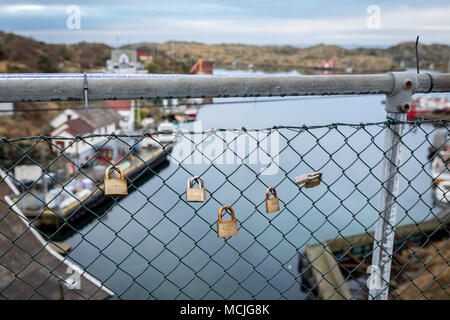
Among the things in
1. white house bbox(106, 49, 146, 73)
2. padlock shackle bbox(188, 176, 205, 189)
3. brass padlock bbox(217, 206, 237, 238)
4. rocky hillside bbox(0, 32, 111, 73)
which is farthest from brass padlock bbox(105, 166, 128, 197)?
rocky hillside bbox(0, 32, 111, 73)

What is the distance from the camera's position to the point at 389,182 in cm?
175

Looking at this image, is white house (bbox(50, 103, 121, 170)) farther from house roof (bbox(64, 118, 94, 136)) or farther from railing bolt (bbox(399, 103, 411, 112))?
railing bolt (bbox(399, 103, 411, 112))

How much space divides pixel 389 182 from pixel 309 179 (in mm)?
406

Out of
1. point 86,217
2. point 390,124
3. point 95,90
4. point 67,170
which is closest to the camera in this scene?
point 95,90

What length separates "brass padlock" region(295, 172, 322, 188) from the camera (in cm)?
156

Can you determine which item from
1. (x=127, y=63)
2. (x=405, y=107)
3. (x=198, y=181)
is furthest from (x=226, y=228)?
(x=127, y=63)

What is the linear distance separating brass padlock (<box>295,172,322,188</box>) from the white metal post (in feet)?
1.12

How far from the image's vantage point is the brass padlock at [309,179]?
1562 mm

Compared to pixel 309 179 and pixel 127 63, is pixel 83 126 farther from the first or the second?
pixel 309 179

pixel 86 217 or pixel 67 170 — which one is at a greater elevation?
pixel 67 170

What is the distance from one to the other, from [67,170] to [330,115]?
18.6 metres
